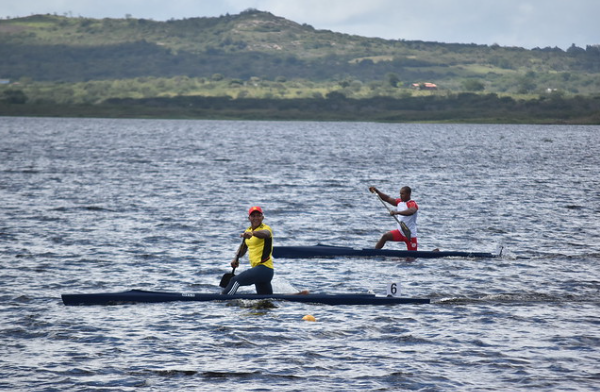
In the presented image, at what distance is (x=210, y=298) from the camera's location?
72.0 ft

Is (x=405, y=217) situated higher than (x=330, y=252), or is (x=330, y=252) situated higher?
(x=405, y=217)

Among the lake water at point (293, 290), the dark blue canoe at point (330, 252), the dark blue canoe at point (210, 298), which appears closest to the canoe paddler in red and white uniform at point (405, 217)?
the dark blue canoe at point (330, 252)

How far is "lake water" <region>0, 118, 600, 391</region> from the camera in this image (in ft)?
54.3

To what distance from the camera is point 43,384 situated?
15.8 m

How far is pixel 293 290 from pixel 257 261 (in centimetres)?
158

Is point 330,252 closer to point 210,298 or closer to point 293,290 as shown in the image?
point 293,290

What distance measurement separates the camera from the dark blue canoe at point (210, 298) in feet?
70.4

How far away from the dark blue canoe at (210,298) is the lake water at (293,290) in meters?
0.23

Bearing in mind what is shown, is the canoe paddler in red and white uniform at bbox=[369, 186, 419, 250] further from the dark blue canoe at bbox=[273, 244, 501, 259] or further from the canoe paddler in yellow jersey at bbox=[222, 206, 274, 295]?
the canoe paddler in yellow jersey at bbox=[222, 206, 274, 295]

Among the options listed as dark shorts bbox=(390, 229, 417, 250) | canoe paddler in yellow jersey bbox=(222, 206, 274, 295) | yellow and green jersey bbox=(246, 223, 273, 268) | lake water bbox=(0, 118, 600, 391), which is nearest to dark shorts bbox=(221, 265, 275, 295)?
canoe paddler in yellow jersey bbox=(222, 206, 274, 295)

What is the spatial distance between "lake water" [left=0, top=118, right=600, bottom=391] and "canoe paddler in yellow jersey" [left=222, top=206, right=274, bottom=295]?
550 mm

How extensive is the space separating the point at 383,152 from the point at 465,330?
312 feet

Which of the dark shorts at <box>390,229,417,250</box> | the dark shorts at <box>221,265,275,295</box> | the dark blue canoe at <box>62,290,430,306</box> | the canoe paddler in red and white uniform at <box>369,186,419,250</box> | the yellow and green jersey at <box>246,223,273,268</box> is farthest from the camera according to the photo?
the dark shorts at <box>390,229,417,250</box>

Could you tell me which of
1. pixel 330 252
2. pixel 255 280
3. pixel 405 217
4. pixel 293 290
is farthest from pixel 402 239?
pixel 255 280
